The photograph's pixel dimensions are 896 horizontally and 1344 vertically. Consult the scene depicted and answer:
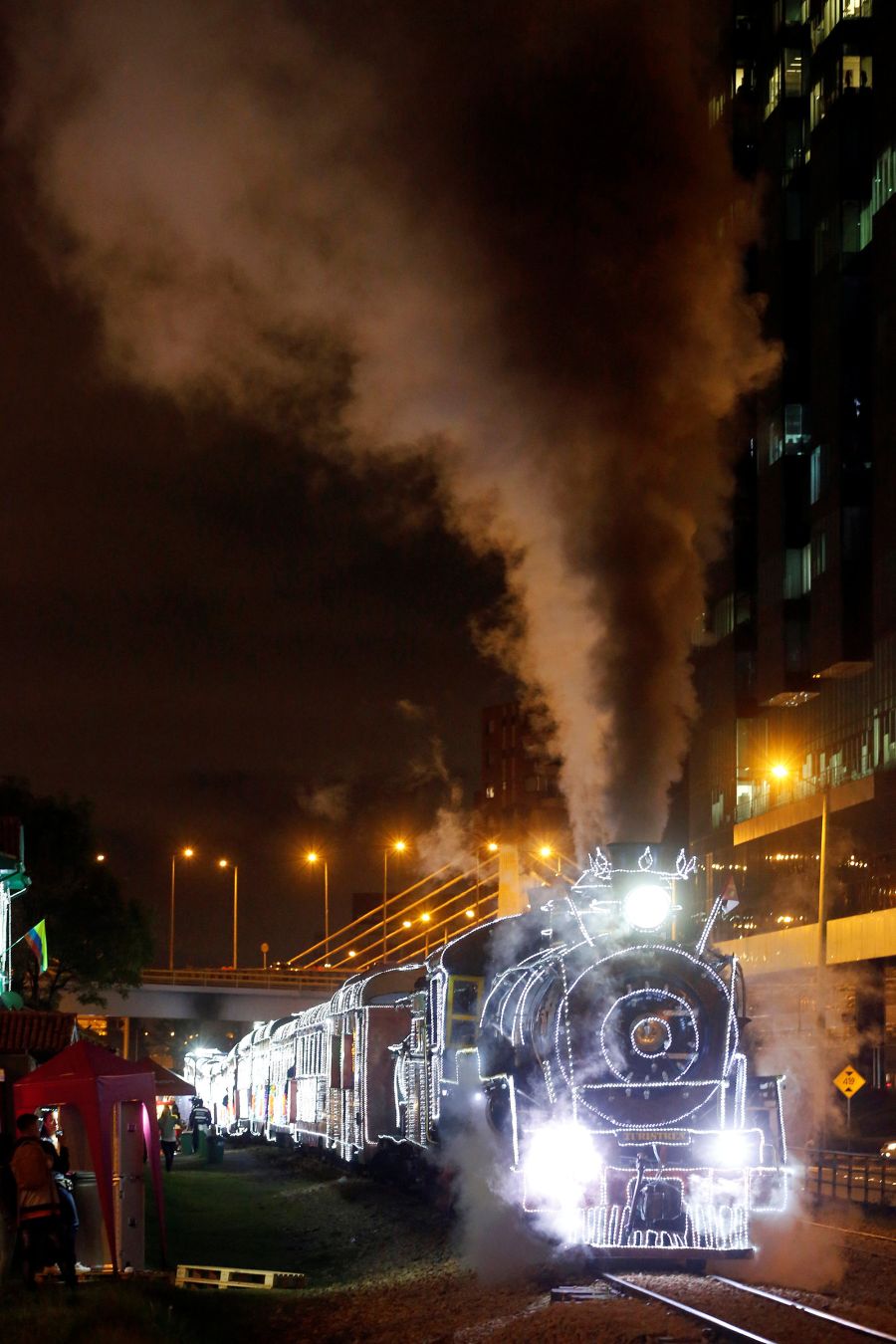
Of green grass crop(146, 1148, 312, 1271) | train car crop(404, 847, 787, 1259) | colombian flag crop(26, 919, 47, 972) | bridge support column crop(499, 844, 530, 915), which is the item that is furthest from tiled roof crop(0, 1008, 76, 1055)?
train car crop(404, 847, 787, 1259)

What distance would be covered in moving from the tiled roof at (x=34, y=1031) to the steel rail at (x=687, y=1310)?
1389 cm

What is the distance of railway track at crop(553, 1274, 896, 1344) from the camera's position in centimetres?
1355

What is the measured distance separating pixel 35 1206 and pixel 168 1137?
24.8 m

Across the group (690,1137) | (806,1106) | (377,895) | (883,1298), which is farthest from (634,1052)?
(377,895)

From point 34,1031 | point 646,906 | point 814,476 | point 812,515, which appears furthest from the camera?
point 814,476

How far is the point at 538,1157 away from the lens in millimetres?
17359

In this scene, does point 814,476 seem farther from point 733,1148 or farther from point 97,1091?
point 97,1091

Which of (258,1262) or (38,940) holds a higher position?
(38,940)

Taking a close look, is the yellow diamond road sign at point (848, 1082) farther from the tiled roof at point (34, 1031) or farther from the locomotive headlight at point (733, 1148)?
the locomotive headlight at point (733, 1148)

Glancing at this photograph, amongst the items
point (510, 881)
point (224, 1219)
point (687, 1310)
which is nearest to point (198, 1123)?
point (224, 1219)

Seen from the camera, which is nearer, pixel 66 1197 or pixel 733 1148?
pixel 66 1197

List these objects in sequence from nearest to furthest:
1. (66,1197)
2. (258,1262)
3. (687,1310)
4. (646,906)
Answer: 1. (687,1310)
2. (66,1197)
3. (646,906)
4. (258,1262)

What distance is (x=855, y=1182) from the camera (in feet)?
103

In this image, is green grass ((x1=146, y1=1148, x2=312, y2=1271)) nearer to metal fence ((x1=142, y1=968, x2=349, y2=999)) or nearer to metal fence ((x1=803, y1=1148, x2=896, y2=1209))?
metal fence ((x1=803, y1=1148, x2=896, y2=1209))
